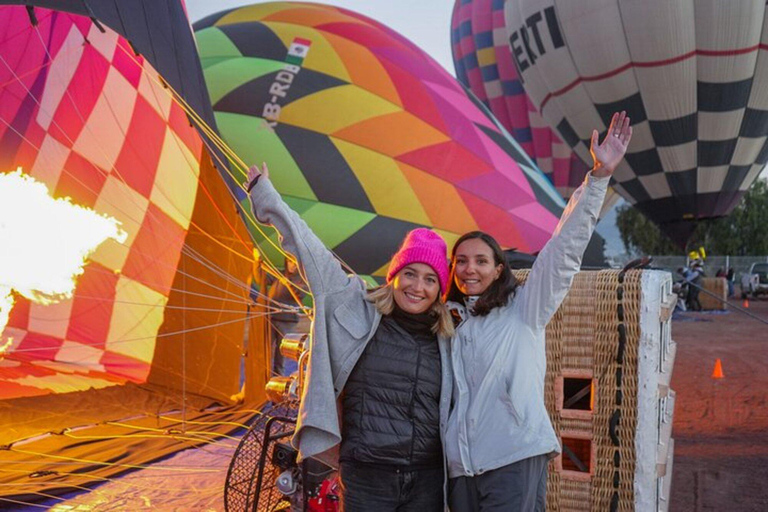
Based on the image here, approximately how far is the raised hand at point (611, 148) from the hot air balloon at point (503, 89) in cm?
1431

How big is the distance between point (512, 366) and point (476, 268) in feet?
0.87

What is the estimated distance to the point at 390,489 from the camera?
1510 mm

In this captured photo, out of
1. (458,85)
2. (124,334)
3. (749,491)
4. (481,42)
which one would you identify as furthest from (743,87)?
(124,334)

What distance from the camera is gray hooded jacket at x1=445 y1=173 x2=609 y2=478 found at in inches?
59.6

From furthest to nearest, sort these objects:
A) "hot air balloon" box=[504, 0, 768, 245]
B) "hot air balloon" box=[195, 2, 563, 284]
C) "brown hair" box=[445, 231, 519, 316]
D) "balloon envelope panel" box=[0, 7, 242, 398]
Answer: "hot air balloon" box=[504, 0, 768, 245]
"hot air balloon" box=[195, 2, 563, 284]
"balloon envelope panel" box=[0, 7, 242, 398]
"brown hair" box=[445, 231, 519, 316]

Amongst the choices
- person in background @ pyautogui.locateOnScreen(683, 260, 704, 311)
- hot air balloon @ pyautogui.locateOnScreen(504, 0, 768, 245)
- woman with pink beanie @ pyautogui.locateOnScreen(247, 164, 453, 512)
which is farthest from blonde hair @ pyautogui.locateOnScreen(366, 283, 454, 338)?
person in background @ pyautogui.locateOnScreen(683, 260, 704, 311)

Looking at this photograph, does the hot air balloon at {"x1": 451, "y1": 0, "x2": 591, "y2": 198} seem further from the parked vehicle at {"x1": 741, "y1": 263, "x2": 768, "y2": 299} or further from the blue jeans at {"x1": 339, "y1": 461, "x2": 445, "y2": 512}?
the blue jeans at {"x1": 339, "y1": 461, "x2": 445, "y2": 512}

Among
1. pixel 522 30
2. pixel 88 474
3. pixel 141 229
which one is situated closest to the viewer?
Result: pixel 88 474

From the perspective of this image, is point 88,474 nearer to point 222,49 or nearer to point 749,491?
point 749,491

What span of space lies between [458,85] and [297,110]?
267cm

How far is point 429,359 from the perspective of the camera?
157 centimetres

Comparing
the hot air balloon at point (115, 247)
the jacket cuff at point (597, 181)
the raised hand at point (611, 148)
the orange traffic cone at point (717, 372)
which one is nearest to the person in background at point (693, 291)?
the orange traffic cone at point (717, 372)

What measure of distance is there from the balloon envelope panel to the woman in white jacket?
2968 mm

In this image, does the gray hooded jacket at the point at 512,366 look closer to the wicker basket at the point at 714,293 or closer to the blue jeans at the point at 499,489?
the blue jeans at the point at 499,489
